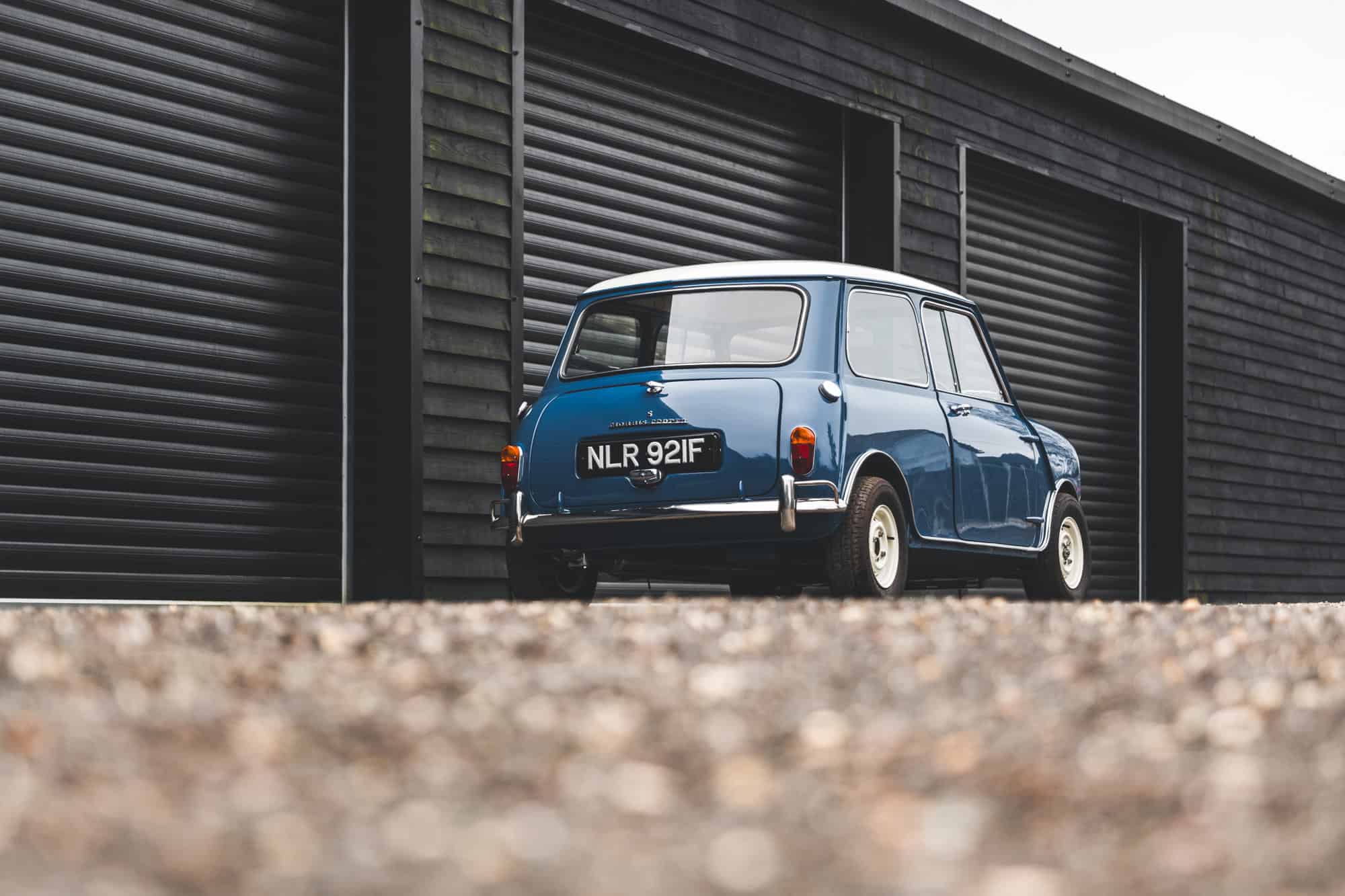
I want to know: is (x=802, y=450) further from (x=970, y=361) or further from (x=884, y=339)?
(x=970, y=361)

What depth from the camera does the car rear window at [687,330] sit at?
25.6ft

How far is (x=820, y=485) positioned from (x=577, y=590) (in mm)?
1584

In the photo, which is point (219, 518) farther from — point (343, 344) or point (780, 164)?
point (780, 164)

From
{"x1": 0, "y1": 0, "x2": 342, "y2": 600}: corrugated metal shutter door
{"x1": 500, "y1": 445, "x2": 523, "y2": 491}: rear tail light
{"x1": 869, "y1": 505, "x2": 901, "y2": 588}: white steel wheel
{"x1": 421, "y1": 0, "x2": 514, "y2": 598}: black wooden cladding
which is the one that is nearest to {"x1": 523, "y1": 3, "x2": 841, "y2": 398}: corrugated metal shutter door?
{"x1": 421, "y1": 0, "x2": 514, "y2": 598}: black wooden cladding

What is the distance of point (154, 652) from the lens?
428 cm

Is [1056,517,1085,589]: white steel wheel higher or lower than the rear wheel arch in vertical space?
lower

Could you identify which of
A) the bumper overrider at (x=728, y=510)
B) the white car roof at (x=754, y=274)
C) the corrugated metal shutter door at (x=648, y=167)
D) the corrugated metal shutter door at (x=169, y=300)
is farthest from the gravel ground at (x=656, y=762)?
the corrugated metal shutter door at (x=648, y=167)

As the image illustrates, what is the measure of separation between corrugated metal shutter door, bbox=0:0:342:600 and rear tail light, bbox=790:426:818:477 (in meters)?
3.00

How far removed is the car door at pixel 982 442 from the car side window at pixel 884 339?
0.16 meters

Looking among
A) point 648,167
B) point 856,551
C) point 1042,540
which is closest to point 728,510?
point 856,551

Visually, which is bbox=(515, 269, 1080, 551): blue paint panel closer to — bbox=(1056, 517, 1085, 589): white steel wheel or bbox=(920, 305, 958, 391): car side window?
bbox=(920, 305, 958, 391): car side window

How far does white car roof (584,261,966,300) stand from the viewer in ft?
26.2

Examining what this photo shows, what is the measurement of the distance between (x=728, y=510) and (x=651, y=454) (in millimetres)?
449

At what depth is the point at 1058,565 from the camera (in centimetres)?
930
